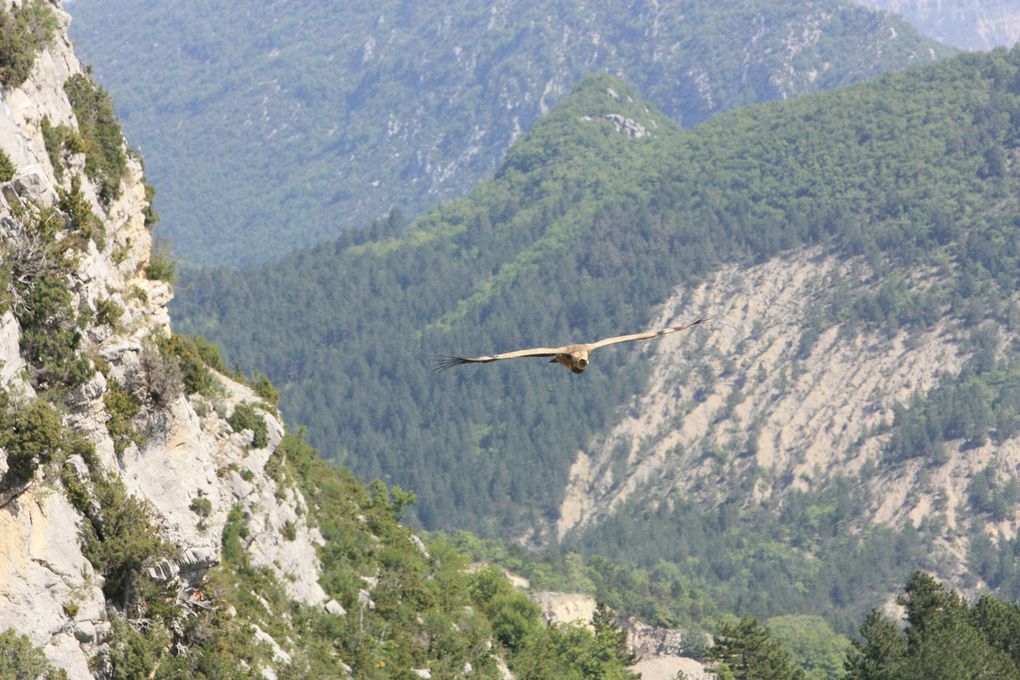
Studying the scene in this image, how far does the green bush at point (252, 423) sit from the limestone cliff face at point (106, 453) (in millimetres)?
250

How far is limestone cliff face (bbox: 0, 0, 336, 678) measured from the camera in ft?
161

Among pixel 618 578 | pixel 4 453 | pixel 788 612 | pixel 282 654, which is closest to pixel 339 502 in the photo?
pixel 282 654

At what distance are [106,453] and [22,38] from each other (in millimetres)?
14198

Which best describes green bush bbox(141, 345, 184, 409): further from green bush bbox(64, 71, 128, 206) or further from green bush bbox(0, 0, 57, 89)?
green bush bbox(0, 0, 57, 89)

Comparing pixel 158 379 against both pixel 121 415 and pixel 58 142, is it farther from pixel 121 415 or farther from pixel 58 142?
pixel 58 142

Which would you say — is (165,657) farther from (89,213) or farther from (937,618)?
(937,618)

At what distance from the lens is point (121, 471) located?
180 ft

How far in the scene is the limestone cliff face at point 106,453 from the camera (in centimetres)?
4900

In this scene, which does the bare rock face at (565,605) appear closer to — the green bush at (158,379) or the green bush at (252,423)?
the green bush at (252,423)

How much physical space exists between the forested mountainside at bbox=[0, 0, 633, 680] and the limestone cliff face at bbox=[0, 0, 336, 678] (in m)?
0.07

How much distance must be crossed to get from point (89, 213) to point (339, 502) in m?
28.7

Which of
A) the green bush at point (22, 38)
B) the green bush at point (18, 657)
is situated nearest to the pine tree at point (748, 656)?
the green bush at point (22, 38)

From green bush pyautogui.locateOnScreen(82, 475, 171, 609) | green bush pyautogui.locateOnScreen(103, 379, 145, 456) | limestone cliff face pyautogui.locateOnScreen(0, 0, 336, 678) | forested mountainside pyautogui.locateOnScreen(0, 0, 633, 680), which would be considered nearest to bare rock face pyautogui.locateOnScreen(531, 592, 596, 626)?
forested mountainside pyautogui.locateOnScreen(0, 0, 633, 680)

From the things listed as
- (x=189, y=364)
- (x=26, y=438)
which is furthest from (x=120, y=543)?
(x=189, y=364)
